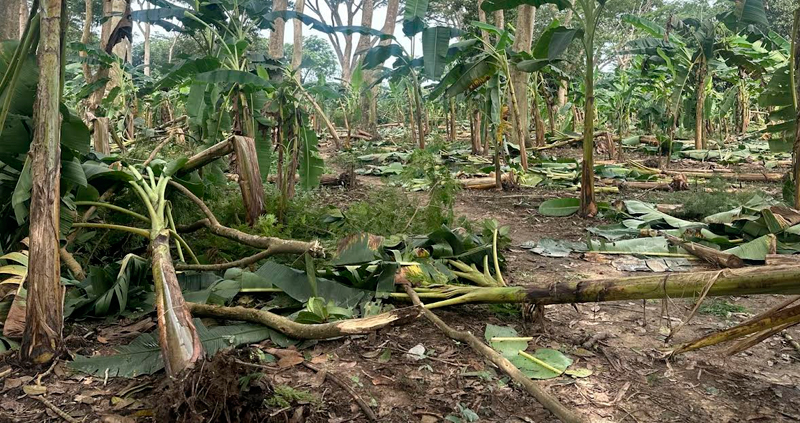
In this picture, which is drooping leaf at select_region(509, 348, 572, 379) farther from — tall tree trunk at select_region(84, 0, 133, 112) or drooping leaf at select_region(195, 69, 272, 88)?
tall tree trunk at select_region(84, 0, 133, 112)

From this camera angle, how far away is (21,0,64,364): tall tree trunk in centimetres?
235

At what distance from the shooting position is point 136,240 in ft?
13.6

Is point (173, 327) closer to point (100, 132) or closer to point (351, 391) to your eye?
point (351, 391)

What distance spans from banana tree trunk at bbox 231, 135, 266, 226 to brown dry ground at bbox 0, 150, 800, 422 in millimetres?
1684

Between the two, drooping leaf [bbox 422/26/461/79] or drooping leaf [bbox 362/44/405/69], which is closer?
drooping leaf [bbox 422/26/461/79]

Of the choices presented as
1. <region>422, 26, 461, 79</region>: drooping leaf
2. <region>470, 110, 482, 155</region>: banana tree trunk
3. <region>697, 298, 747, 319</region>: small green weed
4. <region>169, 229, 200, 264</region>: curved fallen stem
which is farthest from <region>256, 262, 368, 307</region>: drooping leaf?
<region>470, 110, 482, 155</region>: banana tree trunk

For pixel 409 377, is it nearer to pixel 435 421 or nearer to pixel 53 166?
pixel 435 421

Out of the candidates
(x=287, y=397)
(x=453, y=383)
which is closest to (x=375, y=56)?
(x=453, y=383)

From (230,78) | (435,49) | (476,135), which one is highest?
(435,49)

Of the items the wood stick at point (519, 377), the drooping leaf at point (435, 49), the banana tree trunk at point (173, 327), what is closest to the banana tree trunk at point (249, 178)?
the banana tree trunk at point (173, 327)

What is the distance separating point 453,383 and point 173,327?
1.21m

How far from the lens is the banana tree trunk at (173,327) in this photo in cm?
200

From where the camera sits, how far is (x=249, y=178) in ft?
14.2

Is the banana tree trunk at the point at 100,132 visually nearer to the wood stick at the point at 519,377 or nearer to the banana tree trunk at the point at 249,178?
the banana tree trunk at the point at 249,178
